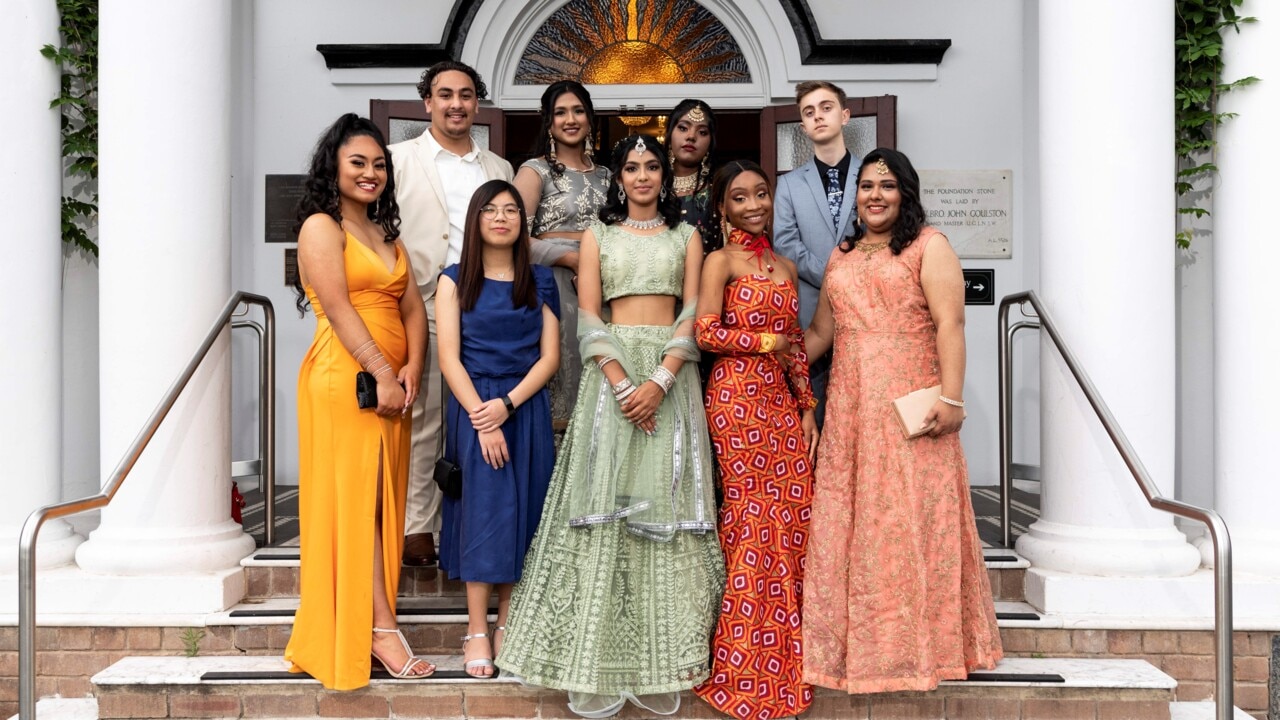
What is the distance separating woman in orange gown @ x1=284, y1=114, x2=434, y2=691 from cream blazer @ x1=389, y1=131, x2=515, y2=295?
1.48ft

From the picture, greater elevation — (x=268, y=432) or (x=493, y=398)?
(x=493, y=398)

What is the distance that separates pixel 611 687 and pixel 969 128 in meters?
4.95

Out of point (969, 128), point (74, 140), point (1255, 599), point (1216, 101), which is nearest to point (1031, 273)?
point (969, 128)

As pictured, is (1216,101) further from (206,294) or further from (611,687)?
(206,294)

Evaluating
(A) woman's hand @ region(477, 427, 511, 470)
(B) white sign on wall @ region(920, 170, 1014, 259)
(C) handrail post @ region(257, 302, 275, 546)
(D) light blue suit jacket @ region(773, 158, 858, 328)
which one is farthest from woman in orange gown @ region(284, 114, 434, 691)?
(B) white sign on wall @ region(920, 170, 1014, 259)

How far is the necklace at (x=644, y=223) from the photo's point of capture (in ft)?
12.0

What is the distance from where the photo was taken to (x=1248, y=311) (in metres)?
4.32

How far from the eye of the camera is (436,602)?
4.09 meters

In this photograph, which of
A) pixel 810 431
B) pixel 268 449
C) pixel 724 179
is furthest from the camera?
pixel 268 449

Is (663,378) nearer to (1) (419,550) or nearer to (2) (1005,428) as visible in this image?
(1) (419,550)

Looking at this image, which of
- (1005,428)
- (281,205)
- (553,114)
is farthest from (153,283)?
(1005,428)

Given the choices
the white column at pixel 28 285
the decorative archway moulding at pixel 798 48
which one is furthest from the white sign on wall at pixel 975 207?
the white column at pixel 28 285

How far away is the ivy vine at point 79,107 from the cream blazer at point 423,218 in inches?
68.1

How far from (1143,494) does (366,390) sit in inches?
115
